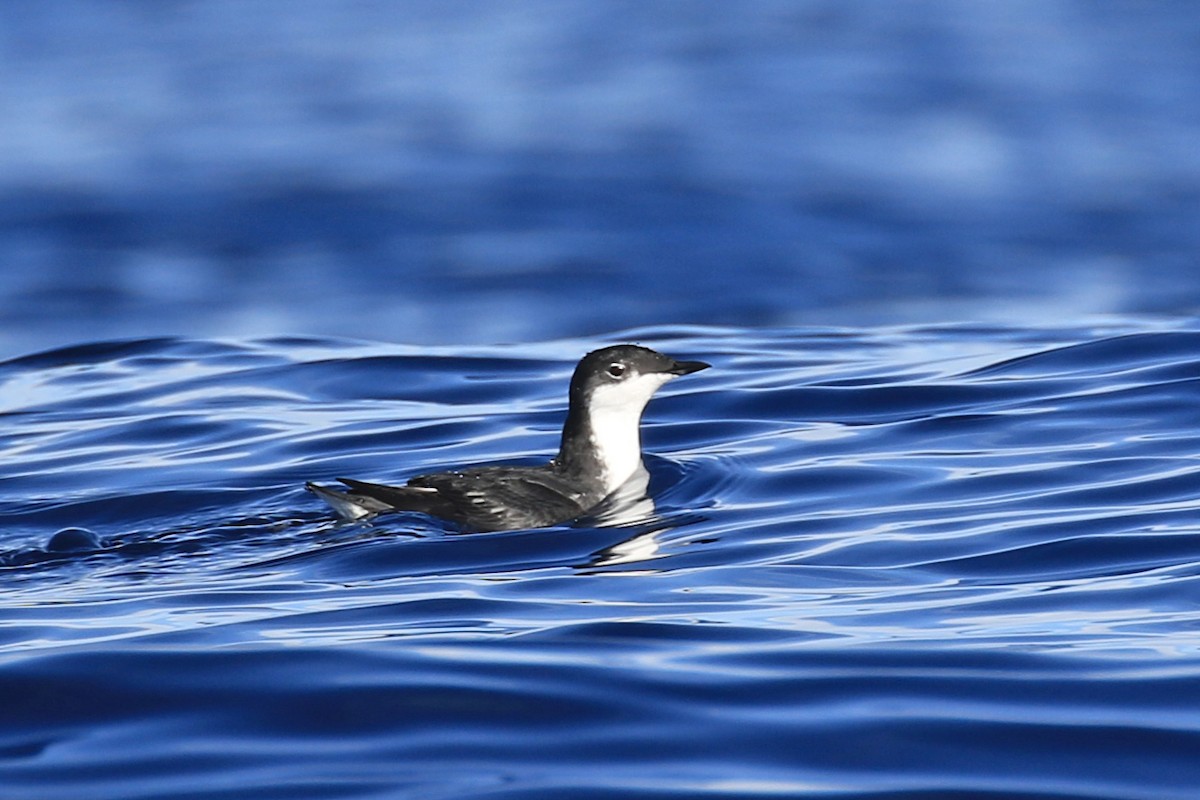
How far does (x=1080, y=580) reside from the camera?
8.10m

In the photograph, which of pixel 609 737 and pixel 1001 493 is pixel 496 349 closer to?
pixel 1001 493

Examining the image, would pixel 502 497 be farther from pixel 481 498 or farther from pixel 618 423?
pixel 618 423

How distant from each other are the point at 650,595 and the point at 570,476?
2.96 metres

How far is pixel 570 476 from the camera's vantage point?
10.9 m

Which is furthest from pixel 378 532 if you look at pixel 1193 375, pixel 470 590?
pixel 1193 375

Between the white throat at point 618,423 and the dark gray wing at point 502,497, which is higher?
the white throat at point 618,423

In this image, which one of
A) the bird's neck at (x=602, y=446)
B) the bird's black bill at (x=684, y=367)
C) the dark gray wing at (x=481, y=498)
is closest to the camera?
the dark gray wing at (x=481, y=498)

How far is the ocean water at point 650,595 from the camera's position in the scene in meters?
5.75

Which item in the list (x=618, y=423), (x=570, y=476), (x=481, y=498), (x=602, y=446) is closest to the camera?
(x=481, y=498)

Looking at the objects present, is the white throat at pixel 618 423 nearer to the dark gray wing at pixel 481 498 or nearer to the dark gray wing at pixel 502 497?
the dark gray wing at pixel 502 497

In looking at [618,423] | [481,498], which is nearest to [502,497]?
[481,498]

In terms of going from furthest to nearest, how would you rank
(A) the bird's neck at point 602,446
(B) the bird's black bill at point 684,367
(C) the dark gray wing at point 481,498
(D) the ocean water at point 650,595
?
1. (B) the bird's black bill at point 684,367
2. (A) the bird's neck at point 602,446
3. (C) the dark gray wing at point 481,498
4. (D) the ocean water at point 650,595

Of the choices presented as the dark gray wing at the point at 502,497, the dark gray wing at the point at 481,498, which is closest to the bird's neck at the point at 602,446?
the dark gray wing at the point at 502,497

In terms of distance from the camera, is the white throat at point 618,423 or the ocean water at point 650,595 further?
the white throat at point 618,423
